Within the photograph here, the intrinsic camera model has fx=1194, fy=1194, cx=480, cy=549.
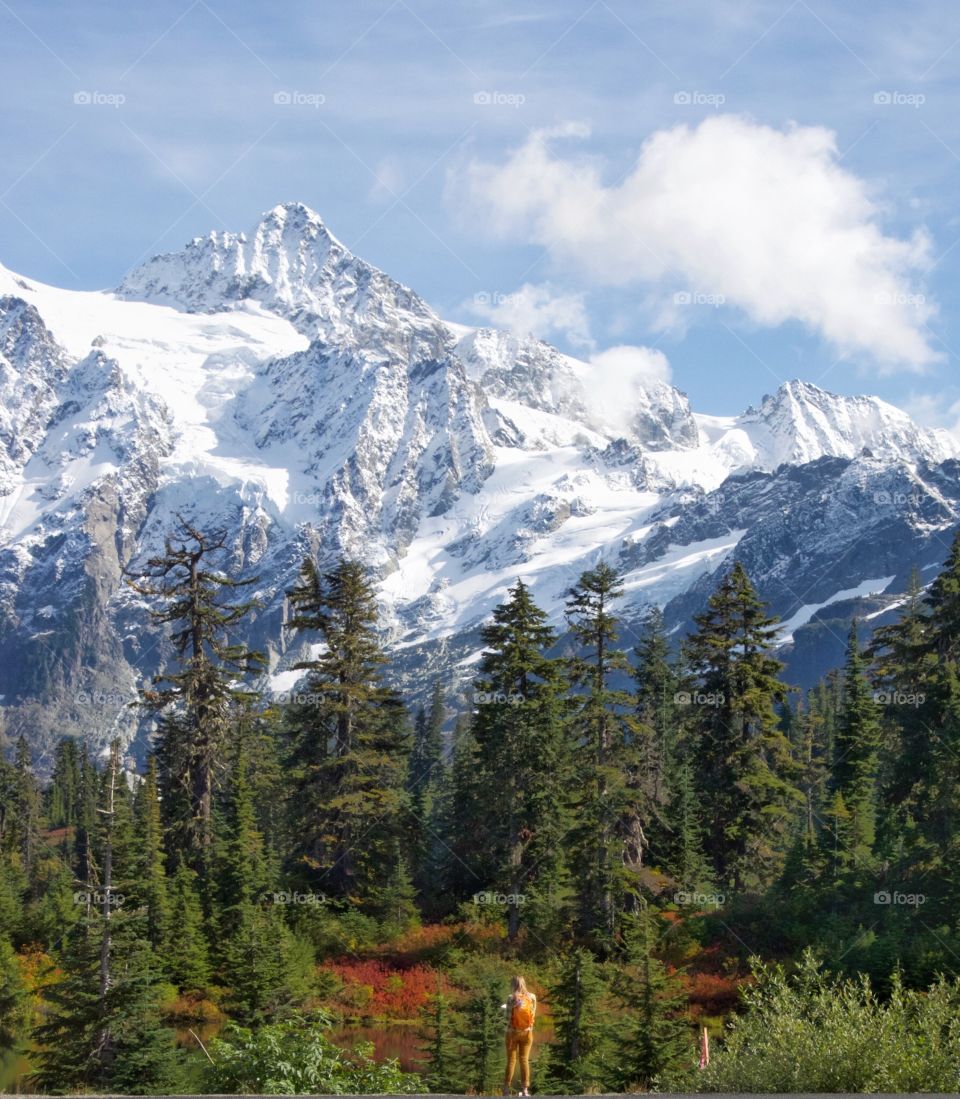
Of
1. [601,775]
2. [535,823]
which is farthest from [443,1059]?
[535,823]

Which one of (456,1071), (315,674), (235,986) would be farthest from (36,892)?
(456,1071)

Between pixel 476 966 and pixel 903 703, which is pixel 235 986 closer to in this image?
pixel 476 966

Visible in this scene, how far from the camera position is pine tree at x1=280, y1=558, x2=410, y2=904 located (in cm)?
4181

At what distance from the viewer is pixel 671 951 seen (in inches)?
1554

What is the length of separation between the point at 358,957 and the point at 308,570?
45.1ft

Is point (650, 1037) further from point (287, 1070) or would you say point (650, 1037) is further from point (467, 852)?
point (467, 852)

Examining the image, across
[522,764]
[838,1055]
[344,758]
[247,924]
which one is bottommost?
[838,1055]

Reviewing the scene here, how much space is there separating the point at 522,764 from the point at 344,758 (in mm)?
6185

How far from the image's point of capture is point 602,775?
126 feet
